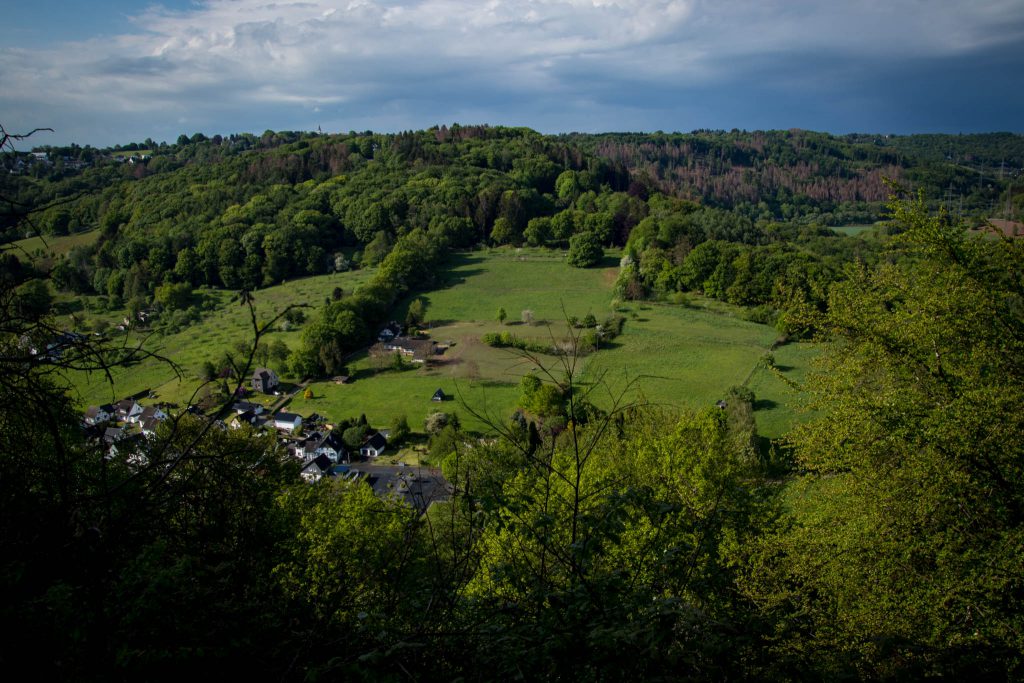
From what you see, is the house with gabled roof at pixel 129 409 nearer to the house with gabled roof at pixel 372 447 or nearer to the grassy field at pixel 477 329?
the grassy field at pixel 477 329

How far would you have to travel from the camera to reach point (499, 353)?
37344mm

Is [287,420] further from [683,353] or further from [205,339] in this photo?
[683,353]

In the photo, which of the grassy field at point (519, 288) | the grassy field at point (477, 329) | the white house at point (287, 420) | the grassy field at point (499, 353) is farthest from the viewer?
the grassy field at point (519, 288)

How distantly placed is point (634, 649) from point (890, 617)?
5.29 metres

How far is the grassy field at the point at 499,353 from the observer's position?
30.0m

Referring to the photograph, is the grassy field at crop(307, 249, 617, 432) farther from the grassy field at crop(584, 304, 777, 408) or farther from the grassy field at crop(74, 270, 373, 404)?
the grassy field at crop(74, 270, 373, 404)

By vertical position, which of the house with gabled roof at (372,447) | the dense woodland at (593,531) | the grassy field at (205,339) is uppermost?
the dense woodland at (593,531)

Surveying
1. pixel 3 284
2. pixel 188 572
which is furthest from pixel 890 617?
pixel 3 284

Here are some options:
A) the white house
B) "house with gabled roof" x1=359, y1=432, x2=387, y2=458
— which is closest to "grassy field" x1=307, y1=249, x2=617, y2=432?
the white house

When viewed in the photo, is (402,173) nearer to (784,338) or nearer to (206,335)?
(206,335)

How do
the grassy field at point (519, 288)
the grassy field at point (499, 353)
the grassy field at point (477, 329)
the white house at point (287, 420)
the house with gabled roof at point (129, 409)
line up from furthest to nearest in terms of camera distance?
the grassy field at point (519, 288) < the grassy field at point (477, 329) < the grassy field at point (499, 353) < the white house at point (287, 420) < the house with gabled roof at point (129, 409)

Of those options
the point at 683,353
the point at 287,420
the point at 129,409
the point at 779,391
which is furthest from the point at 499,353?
the point at 129,409

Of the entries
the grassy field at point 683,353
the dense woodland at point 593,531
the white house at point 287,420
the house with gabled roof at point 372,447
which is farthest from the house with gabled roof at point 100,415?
the grassy field at point 683,353

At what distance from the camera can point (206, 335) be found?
138 feet
